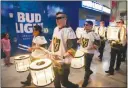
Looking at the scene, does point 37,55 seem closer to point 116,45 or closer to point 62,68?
point 62,68

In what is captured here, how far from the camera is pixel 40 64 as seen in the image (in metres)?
1.34

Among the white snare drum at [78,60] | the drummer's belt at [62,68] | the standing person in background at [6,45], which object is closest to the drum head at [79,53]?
the white snare drum at [78,60]

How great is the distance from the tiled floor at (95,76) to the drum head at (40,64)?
9 centimetres

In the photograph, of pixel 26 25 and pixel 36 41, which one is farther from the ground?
pixel 26 25

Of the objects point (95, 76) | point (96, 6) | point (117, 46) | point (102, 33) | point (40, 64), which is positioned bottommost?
point (95, 76)

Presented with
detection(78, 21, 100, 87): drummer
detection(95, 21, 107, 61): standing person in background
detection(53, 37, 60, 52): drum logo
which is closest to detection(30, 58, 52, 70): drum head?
detection(53, 37, 60, 52): drum logo

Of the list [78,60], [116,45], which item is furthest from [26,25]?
[116,45]

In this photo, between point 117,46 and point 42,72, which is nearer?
point 42,72

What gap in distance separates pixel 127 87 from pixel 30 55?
0.78 m

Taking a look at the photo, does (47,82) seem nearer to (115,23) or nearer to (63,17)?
(63,17)

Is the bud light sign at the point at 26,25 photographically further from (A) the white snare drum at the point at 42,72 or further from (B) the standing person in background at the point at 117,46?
(B) the standing person in background at the point at 117,46

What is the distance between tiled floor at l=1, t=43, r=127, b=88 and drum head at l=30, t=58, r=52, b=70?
90 millimetres

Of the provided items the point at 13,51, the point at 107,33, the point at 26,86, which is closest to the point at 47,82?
the point at 26,86

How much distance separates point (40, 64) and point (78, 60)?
11.3 inches
